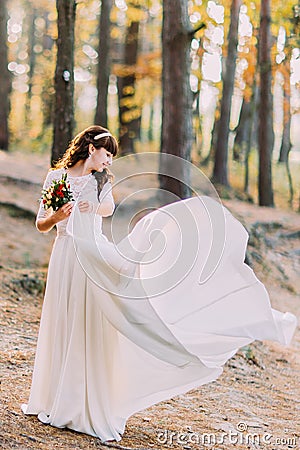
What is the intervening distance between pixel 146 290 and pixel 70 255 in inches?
Result: 22.6

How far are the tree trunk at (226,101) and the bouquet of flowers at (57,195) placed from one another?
14.5 m

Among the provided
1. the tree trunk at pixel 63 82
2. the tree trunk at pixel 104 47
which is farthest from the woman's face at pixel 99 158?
the tree trunk at pixel 104 47

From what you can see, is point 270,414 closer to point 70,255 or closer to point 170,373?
point 170,373

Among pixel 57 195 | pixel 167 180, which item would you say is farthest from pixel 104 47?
pixel 57 195

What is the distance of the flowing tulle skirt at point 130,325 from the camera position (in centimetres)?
A: 491

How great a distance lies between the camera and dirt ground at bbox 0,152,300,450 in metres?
5.11

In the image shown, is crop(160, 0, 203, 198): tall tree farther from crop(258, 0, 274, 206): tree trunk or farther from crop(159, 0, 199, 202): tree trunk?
crop(258, 0, 274, 206): tree trunk

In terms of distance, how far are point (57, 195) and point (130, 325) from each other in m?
1.01

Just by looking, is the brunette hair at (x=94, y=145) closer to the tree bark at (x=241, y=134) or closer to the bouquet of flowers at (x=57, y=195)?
the bouquet of flowers at (x=57, y=195)

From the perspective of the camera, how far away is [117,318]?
16.1 ft

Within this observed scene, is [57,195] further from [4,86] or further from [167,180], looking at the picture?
[4,86]

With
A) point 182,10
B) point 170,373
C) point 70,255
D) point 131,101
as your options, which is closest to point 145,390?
point 170,373

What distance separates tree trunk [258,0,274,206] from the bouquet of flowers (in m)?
13.2

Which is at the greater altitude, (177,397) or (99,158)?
(99,158)
